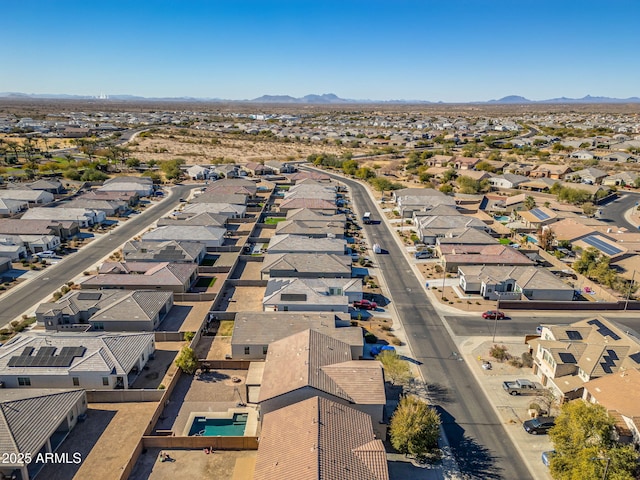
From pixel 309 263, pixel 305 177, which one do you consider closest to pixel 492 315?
pixel 309 263

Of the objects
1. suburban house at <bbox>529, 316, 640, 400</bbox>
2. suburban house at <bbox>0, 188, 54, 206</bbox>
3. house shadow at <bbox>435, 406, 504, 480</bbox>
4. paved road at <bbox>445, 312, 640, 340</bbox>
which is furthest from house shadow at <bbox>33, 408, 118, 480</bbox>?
suburban house at <bbox>0, 188, 54, 206</bbox>

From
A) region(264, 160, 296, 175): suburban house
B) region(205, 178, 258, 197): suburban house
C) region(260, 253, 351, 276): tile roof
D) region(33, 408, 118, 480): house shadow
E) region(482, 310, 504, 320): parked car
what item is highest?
region(264, 160, 296, 175): suburban house

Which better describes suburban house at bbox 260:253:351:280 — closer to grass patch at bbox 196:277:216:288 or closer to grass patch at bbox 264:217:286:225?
grass patch at bbox 196:277:216:288

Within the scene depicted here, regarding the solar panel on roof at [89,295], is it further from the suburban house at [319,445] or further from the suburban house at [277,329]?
the suburban house at [319,445]

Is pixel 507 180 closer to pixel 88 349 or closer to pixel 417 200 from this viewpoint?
pixel 417 200

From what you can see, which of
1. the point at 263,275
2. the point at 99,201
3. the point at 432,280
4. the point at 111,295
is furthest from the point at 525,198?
the point at 99,201

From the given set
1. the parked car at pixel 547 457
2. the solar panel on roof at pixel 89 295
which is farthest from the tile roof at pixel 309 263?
the parked car at pixel 547 457
